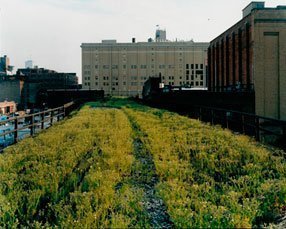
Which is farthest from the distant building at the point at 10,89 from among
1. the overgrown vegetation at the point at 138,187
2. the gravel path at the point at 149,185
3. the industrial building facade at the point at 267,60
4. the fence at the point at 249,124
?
the gravel path at the point at 149,185

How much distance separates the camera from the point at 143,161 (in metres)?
8.41

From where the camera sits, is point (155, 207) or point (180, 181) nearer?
point (155, 207)

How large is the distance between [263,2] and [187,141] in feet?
116

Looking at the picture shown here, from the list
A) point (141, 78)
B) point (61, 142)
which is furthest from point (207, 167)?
point (141, 78)

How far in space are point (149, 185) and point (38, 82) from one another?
113723 mm

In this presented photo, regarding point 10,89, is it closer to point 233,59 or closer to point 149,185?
point 233,59

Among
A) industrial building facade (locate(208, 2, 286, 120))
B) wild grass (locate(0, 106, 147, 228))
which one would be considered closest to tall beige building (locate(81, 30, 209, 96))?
industrial building facade (locate(208, 2, 286, 120))

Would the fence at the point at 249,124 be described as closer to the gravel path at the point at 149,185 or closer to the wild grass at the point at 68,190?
the gravel path at the point at 149,185

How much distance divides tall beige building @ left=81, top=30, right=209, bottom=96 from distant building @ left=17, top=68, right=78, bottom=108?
1793cm

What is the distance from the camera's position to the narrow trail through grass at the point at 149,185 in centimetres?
464

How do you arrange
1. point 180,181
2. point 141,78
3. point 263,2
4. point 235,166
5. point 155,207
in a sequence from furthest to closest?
1. point 141,78
2. point 263,2
3. point 235,166
4. point 180,181
5. point 155,207

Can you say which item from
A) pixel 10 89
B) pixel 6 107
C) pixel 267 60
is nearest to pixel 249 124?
pixel 267 60

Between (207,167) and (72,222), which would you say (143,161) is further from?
(72,222)

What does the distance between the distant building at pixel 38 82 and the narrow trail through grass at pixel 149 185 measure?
3308 inches
